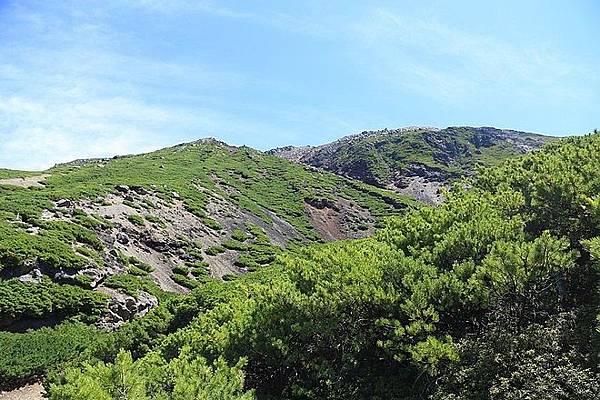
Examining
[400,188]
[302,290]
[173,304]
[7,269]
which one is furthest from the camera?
[400,188]

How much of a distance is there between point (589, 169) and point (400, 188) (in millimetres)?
101429

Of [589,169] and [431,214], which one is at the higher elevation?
[589,169]

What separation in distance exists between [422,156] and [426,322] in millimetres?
125444

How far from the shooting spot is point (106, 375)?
29.8 feet

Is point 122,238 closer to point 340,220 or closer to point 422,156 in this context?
point 340,220

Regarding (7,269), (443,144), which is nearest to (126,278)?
(7,269)

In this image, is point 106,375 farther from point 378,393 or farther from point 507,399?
point 507,399

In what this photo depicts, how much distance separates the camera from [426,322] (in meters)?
13.3

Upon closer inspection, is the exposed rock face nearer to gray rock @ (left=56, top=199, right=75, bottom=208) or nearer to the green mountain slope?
gray rock @ (left=56, top=199, right=75, bottom=208)

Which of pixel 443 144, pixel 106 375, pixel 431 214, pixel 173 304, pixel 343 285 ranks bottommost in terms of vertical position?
pixel 173 304

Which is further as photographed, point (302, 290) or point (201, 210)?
point (201, 210)

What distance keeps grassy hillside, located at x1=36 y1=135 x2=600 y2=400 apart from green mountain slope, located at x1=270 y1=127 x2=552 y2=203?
3722 inches

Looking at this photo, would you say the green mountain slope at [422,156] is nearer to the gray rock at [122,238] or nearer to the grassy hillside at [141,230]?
the grassy hillside at [141,230]

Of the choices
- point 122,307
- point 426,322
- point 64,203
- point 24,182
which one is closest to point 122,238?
point 64,203
